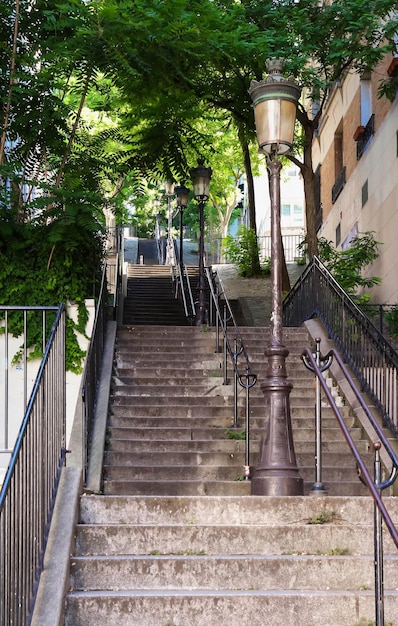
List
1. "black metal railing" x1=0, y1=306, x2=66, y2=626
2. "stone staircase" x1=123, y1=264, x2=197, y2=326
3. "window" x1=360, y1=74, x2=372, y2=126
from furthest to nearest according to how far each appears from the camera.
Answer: "window" x1=360, y1=74, x2=372, y2=126, "stone staircase" x1=123, y1=264, x2=197, y2=326, "black metal railing" x1=0, y1=306, x2=66, y2=626

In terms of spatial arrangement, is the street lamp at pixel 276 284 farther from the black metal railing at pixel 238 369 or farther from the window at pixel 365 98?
the window at pixel 365 98

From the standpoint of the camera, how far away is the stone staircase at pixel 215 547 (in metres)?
5.88

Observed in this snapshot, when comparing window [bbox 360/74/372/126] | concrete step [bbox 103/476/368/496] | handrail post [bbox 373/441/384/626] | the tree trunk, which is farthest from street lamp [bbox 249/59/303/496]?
the tree trunk

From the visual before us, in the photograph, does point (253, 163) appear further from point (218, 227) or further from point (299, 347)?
point (299, 347)

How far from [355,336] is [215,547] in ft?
20.0

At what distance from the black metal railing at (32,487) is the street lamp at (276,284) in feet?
6.58

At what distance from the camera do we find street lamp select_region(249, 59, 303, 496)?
8297 mm

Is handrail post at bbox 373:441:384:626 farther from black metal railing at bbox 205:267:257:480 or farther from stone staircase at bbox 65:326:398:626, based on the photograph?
black metal railing at bbox 205:267:257:480

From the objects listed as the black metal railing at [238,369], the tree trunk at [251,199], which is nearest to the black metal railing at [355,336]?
the black metal railing at [238,369]

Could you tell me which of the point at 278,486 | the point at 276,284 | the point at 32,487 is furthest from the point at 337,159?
the point at 32,487

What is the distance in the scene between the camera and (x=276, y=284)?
8.94 metres

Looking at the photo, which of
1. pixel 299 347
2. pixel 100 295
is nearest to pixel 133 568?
pixel 100 295

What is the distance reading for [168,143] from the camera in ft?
57.1

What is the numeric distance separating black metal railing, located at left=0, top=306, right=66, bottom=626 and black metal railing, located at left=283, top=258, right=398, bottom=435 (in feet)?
15.3
